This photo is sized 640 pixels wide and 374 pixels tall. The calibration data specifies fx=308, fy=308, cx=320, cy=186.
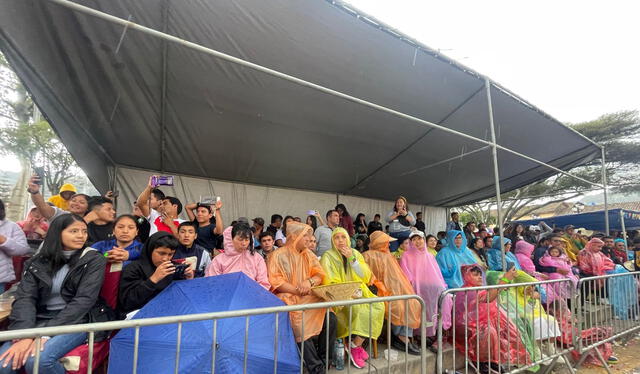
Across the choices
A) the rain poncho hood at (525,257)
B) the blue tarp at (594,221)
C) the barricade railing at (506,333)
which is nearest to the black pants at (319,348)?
the barricade railing at (506,333)

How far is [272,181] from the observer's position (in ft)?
24.2

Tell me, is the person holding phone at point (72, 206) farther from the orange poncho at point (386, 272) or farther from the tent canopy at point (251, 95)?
the orange poncho at point (386, 272)

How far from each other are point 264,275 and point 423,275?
83.7 inches

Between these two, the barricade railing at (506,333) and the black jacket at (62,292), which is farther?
the barricade railing at (506,333)

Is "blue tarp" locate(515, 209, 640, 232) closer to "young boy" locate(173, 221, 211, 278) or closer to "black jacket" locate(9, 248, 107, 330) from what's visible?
"young boy" locate(173, 221, 211, 278)

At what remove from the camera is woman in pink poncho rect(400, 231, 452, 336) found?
386cm

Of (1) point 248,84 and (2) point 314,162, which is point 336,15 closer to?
(1) point 248,84

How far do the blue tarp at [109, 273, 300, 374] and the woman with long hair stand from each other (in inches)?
15.7

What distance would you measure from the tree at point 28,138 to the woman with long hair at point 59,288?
32.5 feet

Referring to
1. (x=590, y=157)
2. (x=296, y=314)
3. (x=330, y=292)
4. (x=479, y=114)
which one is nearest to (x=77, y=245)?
(x=296, y=314)

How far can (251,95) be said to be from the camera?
430cm

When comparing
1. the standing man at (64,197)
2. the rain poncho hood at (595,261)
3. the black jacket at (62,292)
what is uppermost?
the standing man at (64,197)

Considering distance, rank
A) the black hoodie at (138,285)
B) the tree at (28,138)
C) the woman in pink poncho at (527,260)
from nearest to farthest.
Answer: the black hoodie at (138,285), the woman in pink poncho at (527,260), the tree at (28,138)

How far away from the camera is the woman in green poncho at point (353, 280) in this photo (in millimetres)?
3002
